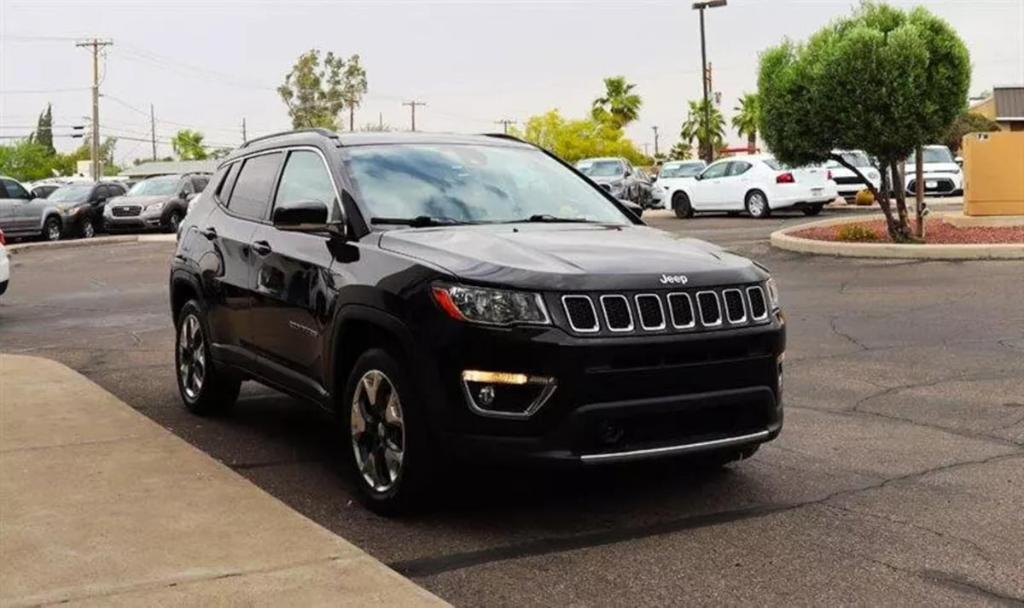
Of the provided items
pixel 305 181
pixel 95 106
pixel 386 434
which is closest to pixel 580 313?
pixel 386 434

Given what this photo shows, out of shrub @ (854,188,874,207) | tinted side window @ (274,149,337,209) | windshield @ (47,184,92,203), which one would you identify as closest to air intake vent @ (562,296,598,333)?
tinted side window @ (274,149,337,209)

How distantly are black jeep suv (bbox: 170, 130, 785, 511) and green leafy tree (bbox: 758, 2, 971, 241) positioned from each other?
11678 mm

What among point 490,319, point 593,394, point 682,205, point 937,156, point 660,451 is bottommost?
point 660,451

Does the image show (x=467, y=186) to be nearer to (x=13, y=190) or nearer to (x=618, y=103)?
(x=13, y=190)

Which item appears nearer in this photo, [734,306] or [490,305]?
[490,305]

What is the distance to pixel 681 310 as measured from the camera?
4.99 m

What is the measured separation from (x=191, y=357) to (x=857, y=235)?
13292 millimetres

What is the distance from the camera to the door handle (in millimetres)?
6566

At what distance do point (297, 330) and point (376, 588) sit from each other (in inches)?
84.5

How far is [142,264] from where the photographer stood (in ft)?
71.5

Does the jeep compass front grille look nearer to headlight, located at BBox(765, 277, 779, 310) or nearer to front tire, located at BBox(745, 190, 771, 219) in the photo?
headlight, located at BBox(765, 277, 779, 310)

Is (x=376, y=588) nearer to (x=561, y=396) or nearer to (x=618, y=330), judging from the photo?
(x=561, y=396)

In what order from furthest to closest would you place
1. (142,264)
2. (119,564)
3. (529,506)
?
(142,264)
(529,506)
(119,564)

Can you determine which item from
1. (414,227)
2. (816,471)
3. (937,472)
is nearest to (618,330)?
(414,227)
